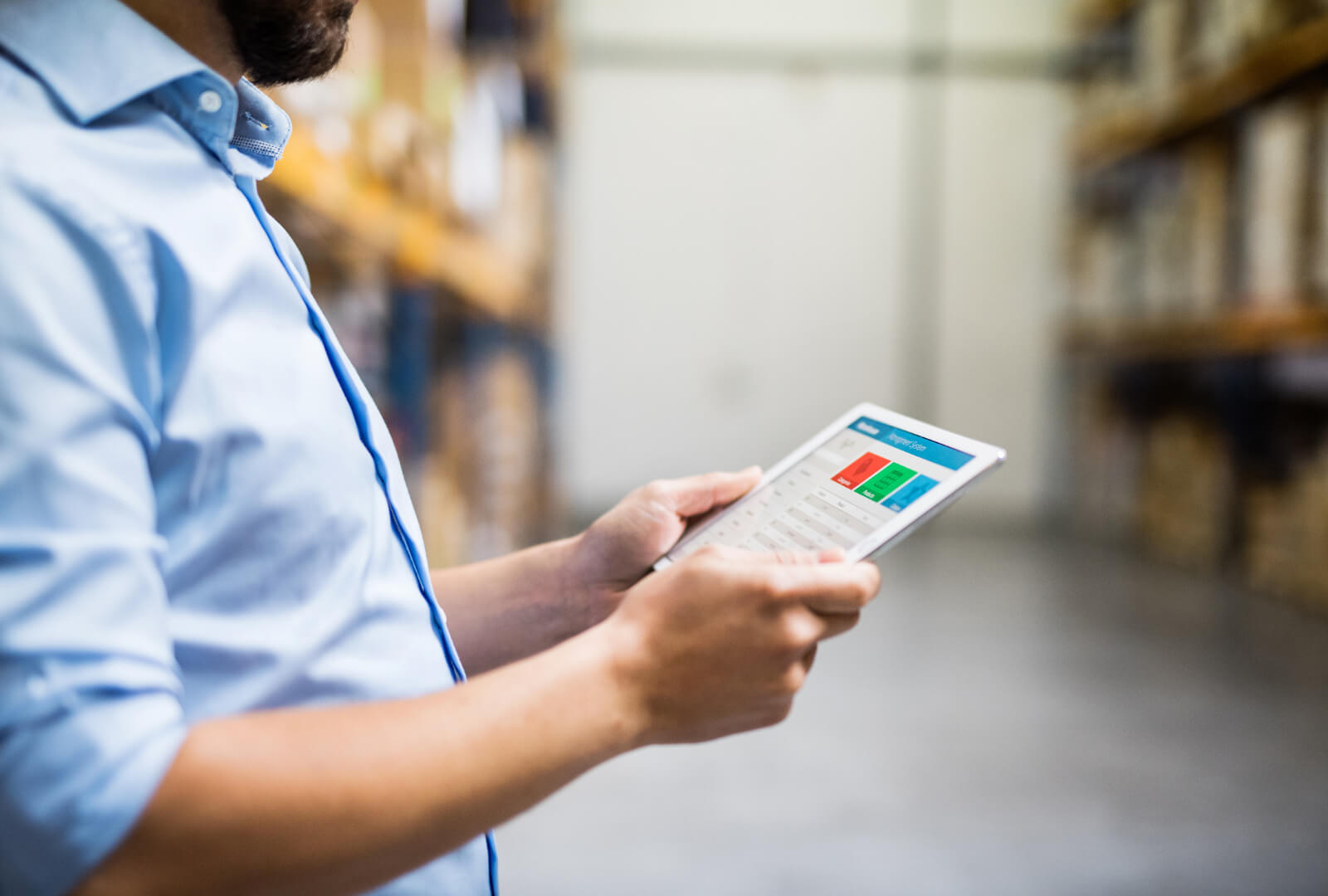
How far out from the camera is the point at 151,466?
0.52 meters

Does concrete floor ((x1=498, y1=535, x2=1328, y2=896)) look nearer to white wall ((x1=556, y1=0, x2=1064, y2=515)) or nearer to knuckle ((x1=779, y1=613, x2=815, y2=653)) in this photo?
knuckle ((x1=779, y1=613, x2=815, y2=653))

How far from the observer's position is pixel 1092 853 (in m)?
1.87

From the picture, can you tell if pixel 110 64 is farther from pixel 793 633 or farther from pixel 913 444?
pixel 913 444

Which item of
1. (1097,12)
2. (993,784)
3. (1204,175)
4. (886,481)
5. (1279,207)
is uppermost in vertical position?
(1097,12)

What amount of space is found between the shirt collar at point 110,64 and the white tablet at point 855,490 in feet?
1.61

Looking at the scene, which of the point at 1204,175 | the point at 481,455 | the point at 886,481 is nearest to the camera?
the point at 886,481

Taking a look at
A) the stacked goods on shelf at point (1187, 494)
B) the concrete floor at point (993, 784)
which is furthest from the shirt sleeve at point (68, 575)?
the stacked goods on shelf at point (1187, 494)

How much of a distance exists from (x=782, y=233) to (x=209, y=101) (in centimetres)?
600

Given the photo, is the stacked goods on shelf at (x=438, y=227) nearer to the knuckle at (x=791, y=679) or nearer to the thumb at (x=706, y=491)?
the thumb at (x=706, y=491)

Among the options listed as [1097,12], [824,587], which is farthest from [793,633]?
[1097,12]

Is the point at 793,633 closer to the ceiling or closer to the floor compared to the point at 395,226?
closer to the floor

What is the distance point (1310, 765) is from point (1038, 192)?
188 inches

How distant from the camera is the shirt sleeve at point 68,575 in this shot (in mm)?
442

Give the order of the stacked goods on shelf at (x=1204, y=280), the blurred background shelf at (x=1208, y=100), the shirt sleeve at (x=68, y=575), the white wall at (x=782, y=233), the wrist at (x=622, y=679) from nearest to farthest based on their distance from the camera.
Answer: the shirt sleeve at (x=68, y=575) → the wrist at (x=622, y=679) → the blurred background shelf at (x=1208, y=100) → the stacked goods on shelf at (x=1204, y=280) → the white wall at (x=782, y=233)
